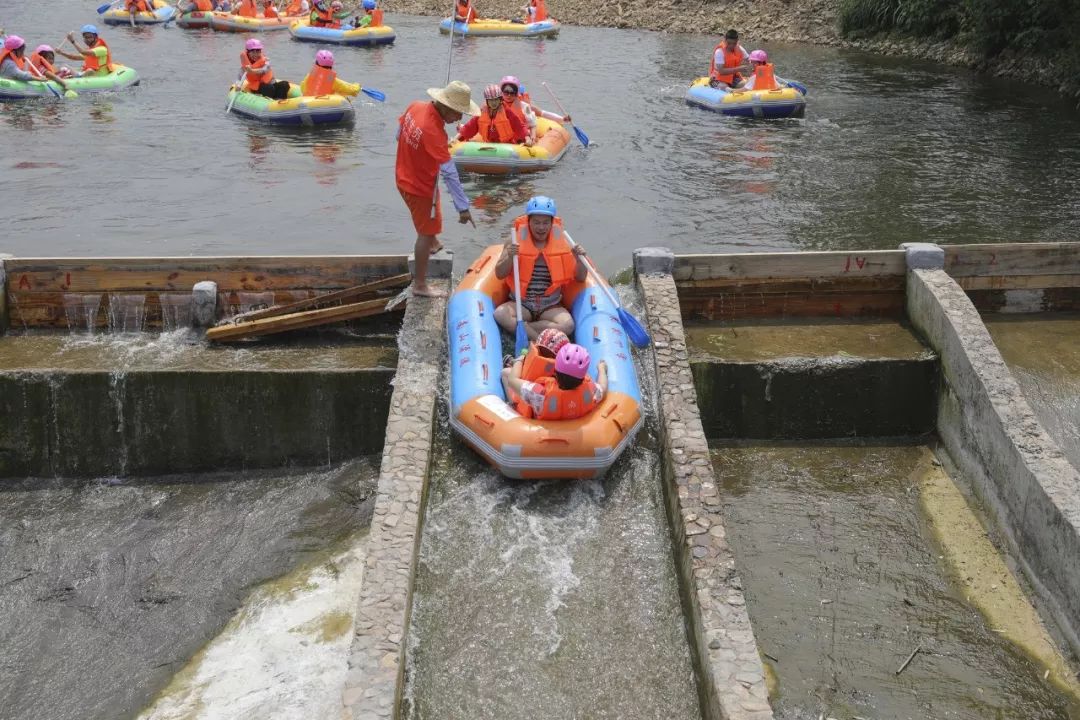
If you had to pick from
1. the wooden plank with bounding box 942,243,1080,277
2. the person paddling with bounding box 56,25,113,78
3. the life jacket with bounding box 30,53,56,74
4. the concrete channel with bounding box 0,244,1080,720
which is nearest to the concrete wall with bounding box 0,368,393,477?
the concrete channel with bounding box 0,244,1080,720

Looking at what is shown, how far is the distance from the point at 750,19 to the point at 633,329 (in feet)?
79.9

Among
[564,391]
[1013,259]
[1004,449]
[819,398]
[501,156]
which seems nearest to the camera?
[564,391]

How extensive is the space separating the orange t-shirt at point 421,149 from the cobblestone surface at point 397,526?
0.96 m

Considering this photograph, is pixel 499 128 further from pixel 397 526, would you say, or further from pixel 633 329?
pixel 397 526

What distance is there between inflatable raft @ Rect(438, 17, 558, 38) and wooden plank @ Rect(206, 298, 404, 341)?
21.1 meters

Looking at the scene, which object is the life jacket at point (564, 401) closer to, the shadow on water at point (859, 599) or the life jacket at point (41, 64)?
the shadow on water at point (859, 599)

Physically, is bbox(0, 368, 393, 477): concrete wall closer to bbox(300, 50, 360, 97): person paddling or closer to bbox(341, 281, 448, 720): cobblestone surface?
bbox(341, 281, 448, 720): cobblestone surface

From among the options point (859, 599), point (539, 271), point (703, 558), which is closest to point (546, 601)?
point (703, 558)

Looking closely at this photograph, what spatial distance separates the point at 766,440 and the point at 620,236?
516 centimetres

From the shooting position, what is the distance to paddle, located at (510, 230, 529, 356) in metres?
7.72

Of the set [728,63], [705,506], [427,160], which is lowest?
[705,506]

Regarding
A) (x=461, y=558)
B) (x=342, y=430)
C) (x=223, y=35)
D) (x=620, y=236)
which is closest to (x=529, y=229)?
(x=342, y=430)

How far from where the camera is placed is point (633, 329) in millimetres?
8023

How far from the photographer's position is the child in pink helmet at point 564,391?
21.6 ft
